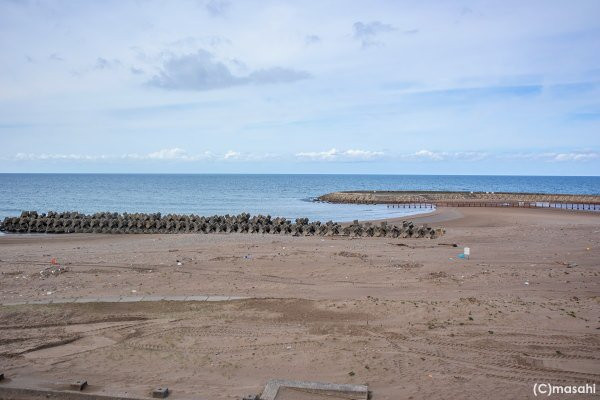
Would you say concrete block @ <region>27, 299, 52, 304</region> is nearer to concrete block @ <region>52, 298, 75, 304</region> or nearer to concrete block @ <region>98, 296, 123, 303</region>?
concrete block @ <region>52, 298, 75, 304</region>

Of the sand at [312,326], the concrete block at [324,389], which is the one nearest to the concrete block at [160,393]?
the sand at [312,326]

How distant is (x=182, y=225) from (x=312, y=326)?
22385mm

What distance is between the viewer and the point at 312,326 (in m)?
8.53

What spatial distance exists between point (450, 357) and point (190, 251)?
12.0 m

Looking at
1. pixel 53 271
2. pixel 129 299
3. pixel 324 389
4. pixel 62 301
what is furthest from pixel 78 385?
pixel 53 271

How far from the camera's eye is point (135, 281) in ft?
39.7

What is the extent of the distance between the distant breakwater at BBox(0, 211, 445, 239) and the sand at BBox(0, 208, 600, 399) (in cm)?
1074

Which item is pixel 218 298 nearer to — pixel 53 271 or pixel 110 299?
pixel 110 299

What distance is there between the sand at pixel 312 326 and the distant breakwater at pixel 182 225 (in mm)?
10738

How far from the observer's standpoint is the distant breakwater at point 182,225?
1028 inches

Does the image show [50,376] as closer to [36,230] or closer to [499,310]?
[499,310]

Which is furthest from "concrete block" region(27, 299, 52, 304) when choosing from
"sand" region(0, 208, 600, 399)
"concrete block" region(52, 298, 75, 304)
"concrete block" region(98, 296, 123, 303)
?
"concrete block" region(98, 296, 123, 303)

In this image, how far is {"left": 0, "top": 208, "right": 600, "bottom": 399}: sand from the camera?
21.4 feet

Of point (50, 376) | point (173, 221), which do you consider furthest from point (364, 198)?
point (50, 376)
